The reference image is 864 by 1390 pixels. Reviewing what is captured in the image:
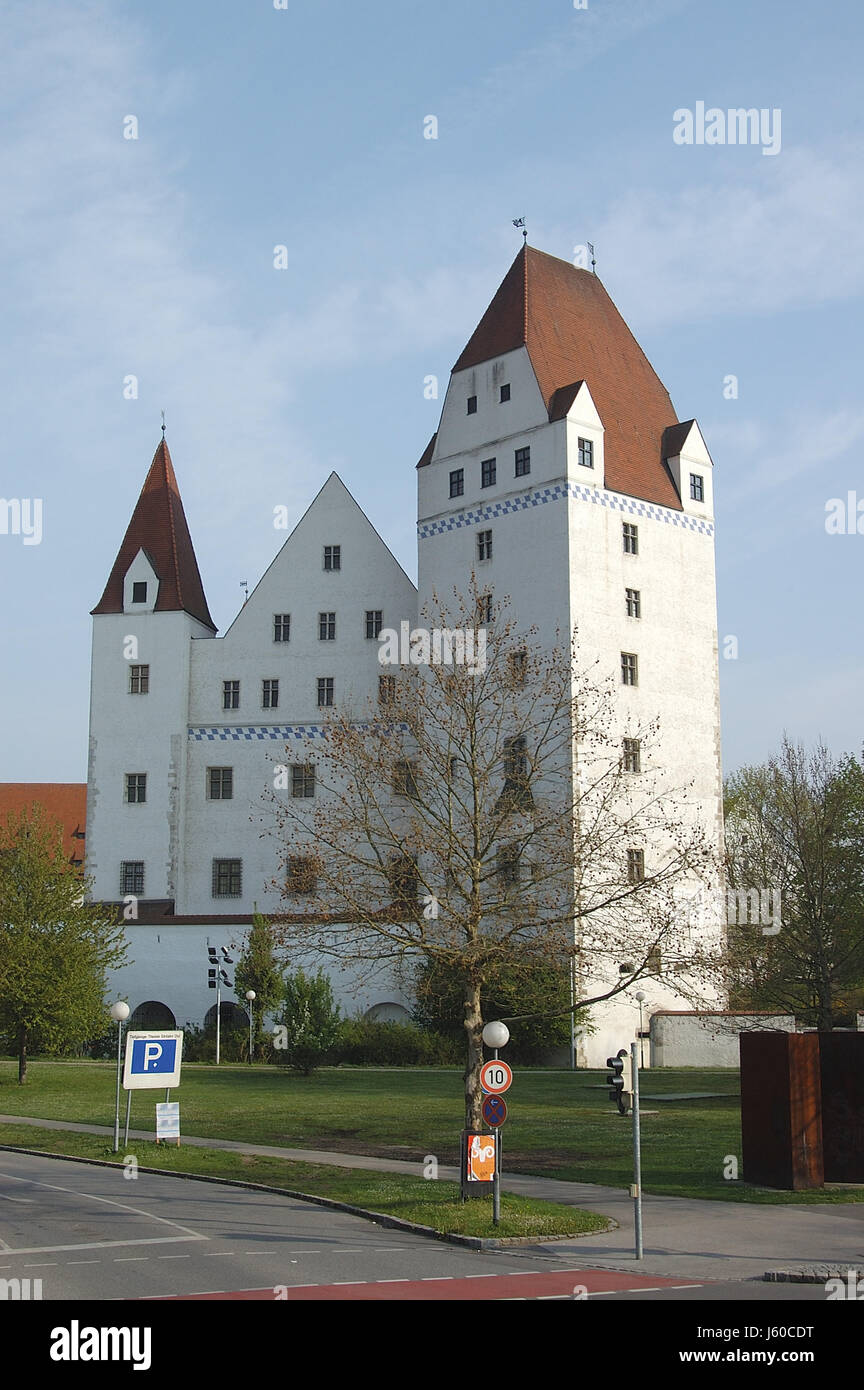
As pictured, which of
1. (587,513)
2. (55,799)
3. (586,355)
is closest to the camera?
(587,513)

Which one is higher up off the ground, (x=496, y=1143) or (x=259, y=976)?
(x=259, y=976)

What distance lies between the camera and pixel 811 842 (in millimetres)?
47094

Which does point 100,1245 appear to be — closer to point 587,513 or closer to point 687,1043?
point 687,1043

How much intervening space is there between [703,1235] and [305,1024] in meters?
26.9

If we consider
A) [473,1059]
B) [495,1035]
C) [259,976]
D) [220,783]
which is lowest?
[473,1059]

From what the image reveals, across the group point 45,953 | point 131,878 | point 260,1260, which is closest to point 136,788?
point 131,878

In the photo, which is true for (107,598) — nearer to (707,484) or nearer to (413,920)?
(707,484)

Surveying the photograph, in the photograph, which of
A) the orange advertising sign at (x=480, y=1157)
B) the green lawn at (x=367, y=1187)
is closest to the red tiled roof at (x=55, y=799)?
the green lawn at (x=367, y=1187)

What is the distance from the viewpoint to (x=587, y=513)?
179 feet

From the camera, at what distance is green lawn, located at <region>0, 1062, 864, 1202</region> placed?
2641 cm

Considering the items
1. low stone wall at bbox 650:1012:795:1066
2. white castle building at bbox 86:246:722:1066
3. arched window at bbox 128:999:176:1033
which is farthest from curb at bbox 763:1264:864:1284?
arched window at bbox 128:999:176:1033
